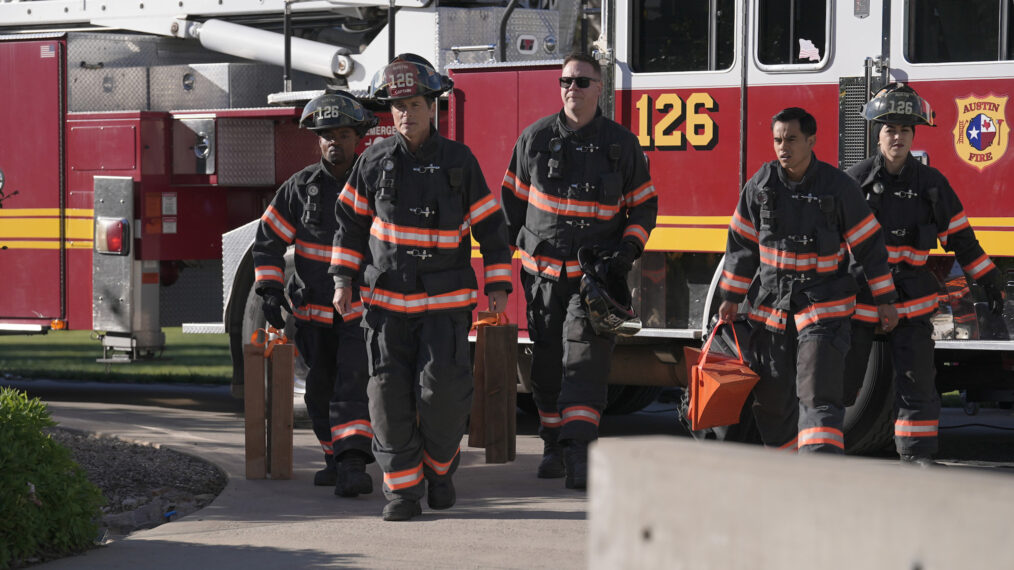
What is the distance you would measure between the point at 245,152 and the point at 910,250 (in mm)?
4323

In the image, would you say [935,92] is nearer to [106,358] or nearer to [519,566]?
[519,566]

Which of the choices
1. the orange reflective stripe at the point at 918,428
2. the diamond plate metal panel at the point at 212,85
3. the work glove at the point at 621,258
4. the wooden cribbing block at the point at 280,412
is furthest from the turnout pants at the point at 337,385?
the diamond plate metal panel at the point at 212,85

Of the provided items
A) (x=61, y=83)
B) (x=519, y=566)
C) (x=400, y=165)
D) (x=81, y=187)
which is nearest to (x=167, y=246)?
(x=81, y=187)

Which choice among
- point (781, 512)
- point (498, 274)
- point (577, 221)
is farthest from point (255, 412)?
point (781, 512)

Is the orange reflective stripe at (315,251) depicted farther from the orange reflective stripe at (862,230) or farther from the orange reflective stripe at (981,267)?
the orange reflective stripe at (981,267)

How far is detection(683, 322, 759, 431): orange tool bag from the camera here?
5.62m

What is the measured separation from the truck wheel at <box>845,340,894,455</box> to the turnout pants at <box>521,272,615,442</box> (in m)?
1.39

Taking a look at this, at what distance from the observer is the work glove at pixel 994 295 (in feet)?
20.0

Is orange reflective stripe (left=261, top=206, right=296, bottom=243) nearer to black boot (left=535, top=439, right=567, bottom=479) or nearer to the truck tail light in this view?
black boot (left=535, top=439, right=567, bottom=479)

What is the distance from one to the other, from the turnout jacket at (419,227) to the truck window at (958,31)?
2255mm

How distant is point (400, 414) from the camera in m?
5.62

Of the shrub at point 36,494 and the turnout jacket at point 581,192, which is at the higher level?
the turnout jacket at point 581,192

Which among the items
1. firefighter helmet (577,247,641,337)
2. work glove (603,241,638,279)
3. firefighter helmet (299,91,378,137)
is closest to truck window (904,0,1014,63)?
work glove (603,241,638,279)

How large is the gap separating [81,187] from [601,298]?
4319 mm
